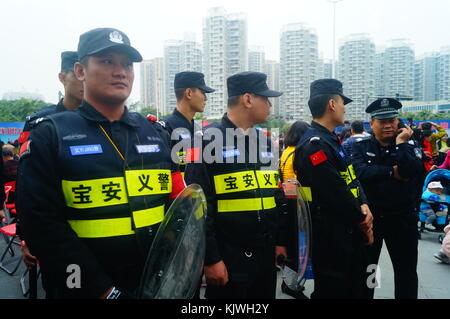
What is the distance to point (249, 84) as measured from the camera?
8.47 ft

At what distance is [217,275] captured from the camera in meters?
2.07

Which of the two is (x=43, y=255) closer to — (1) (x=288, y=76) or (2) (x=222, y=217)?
(2) (x=222, y=217)

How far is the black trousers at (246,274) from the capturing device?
225cm

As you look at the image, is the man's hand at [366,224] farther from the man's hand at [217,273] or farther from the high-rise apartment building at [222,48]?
the high-rise apartment building at [222,48]

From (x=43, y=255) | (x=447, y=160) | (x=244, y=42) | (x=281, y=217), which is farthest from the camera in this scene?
(x=244, y=42)

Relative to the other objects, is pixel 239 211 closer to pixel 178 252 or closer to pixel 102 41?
pixel 178 252

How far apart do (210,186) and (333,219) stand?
0.93 metres

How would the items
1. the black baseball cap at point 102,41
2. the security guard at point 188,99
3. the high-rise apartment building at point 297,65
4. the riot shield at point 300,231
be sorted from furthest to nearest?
the high-rise apartment building at point 297,65, the security guard at point 188,99, the riot shield at point 300,231, the black baseball cap at point 102,41

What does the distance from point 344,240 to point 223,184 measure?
3.16 ft

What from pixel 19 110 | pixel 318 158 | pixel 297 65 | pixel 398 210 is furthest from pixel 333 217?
pixel 297 65

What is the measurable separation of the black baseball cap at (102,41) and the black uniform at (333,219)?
1.50m

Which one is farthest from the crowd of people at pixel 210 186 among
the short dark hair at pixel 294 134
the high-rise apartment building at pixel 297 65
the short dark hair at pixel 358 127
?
the high-rise apartment building at pixel 297 65
